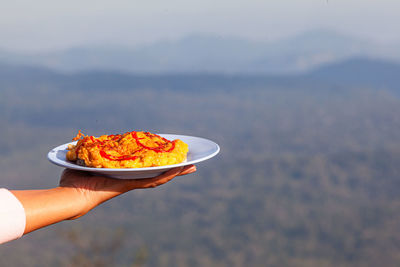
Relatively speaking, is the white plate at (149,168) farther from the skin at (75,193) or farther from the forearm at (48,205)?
the forearm at (48,205)

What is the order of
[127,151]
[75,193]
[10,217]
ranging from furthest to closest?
1. [127,151]
2. [75,193]
3. [10,217]

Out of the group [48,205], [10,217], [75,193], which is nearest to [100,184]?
[75,193]

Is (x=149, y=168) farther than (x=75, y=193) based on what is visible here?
No

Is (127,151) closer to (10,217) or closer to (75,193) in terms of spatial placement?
(75,193)

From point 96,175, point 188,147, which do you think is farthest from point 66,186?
point 188,147

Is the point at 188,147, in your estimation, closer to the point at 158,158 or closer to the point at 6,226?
the point at 158,158

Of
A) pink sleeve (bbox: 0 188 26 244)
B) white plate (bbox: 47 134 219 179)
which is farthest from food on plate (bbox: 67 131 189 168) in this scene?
pink sleeve (bbox: 0 188 26 244)

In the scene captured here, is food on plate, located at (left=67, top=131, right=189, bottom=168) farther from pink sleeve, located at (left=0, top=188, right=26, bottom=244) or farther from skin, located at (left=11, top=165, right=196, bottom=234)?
pink sleeve, located at (left=0, top=188, right=26, bottom=244)

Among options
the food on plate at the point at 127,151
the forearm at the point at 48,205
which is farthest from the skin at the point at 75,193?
the food on plate at the point at 127,151
